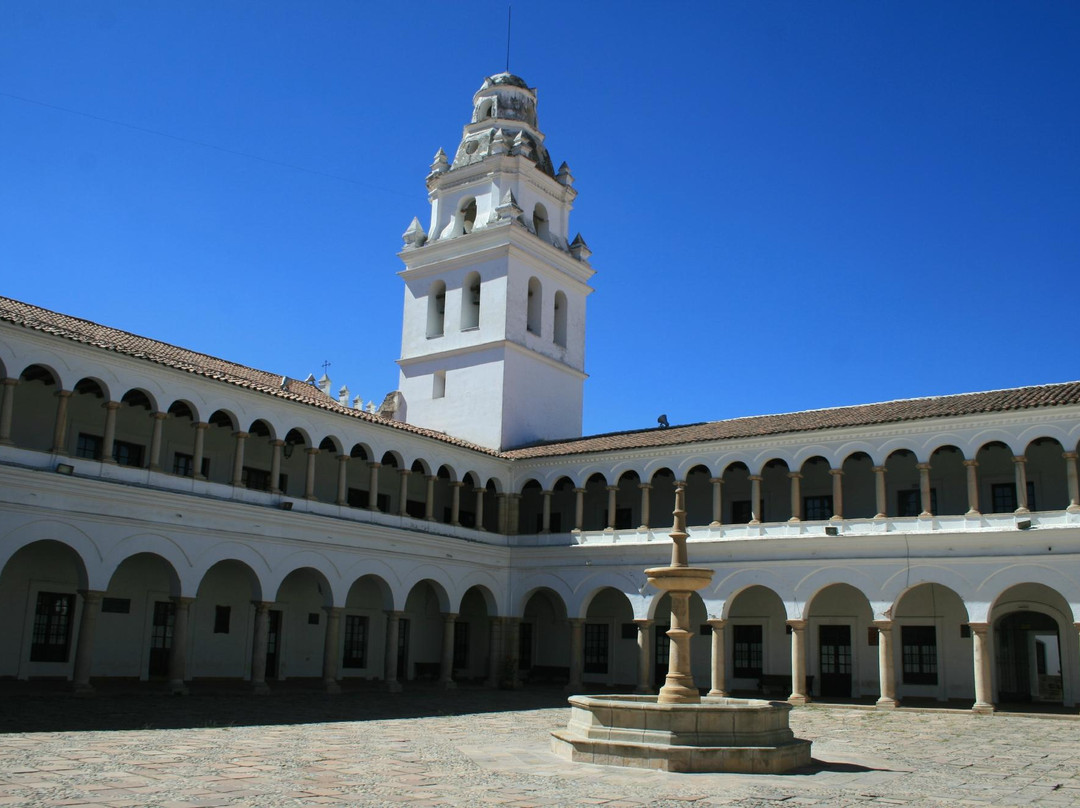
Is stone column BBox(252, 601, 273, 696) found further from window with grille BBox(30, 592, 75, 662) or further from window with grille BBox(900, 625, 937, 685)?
window with grille BBox(900, 625, 937, 685)

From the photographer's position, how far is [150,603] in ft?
77.8

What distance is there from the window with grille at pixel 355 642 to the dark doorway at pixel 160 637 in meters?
5.40

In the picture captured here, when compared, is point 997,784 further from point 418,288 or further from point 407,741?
point 418,288

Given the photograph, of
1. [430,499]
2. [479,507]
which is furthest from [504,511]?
[430,499]

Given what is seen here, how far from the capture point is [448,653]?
91.0 feet

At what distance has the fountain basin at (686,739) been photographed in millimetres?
11844

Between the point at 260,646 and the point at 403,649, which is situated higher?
the point at 260,646

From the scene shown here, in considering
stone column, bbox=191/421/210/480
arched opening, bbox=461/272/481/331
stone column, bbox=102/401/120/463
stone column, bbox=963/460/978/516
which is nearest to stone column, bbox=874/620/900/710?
stone column, bbox=963/460/978/516

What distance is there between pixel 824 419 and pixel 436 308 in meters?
14.0

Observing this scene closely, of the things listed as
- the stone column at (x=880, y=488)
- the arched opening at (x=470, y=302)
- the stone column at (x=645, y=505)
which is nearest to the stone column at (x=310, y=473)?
the stone column at (x=645, y=505)

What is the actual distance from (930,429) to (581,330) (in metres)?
14.4

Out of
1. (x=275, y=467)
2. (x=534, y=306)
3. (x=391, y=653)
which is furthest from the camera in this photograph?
(x=534, y=306)

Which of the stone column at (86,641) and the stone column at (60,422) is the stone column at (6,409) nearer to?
the stone column at (60,422)

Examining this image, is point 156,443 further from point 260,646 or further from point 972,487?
point 972,487
